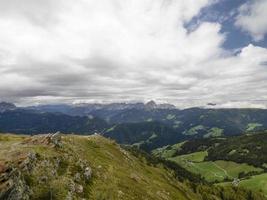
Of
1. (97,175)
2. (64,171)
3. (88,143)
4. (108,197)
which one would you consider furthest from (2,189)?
(88,143)

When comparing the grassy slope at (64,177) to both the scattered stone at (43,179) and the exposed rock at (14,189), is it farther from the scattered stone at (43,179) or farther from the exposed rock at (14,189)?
the exposed rock at (14,189)

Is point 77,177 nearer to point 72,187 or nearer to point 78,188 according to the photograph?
point 78,188

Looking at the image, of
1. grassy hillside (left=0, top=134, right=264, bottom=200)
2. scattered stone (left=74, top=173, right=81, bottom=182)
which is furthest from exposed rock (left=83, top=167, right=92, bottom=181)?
scattered stone (left=74, top=173, right=81, bottom=182)

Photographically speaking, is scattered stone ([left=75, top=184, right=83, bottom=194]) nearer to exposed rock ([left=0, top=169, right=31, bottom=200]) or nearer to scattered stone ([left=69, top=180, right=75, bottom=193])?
scattered stone ([left=69, top=180, right=75, bottom=193])

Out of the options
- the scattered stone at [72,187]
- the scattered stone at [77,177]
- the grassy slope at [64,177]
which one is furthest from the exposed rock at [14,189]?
the scattered stone at [77,177]

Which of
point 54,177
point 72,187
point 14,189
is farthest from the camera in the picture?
point 54,177

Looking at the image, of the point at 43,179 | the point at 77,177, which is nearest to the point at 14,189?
the point at 43,179

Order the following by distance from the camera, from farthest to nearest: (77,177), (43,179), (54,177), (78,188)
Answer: (77,177) < (78,188) < (54,177) < (43,179)

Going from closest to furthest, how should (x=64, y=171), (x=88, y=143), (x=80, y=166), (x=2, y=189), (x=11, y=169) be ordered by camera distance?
(x=2, y=189) < (x=11, y=169) < (x=64, y=171) < (x=80, y=166) < (x=88, y=143)

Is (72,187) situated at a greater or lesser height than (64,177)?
lesser

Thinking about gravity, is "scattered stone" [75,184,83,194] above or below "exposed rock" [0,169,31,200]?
below

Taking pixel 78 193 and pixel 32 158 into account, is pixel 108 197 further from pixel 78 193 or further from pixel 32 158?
pixel 32 158

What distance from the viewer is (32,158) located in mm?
91250

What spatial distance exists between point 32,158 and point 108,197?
23.5 m
